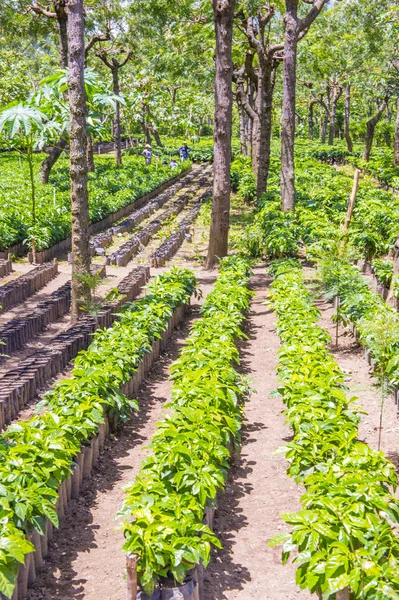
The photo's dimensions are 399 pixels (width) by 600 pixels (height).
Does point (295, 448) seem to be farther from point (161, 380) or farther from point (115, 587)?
point (161, 380)

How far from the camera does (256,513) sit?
6.07m

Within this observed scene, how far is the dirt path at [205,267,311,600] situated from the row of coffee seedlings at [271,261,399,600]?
335 millimetres

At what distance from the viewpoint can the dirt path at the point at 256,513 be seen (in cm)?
506

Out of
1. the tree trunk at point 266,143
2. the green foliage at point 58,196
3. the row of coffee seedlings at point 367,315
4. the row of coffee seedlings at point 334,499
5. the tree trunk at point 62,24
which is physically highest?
the tree trunk at point 62,24

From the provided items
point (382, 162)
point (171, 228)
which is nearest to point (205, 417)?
point (171, 228)

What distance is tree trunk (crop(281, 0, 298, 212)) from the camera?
1573 centimetres

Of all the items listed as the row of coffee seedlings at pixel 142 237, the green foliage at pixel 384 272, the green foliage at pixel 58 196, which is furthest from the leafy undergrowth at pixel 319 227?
the green foliage at pixel 58 196

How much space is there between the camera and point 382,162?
35.5 metres

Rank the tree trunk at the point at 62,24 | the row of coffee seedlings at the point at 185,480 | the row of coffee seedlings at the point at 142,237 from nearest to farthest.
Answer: the row of coffee seedlings at the point at 185,480
the row of coffee seedlings at the point at 142,237
the tree trunk at the point at 62,24

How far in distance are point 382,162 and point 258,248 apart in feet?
73.6

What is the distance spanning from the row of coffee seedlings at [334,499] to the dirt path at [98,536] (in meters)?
1.46

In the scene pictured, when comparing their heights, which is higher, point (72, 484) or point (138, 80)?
point (138, 80)

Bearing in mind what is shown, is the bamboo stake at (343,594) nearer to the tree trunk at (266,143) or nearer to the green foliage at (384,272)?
the green foliage at (384,272)

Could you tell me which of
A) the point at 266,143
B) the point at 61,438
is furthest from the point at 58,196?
the point at 61,438
